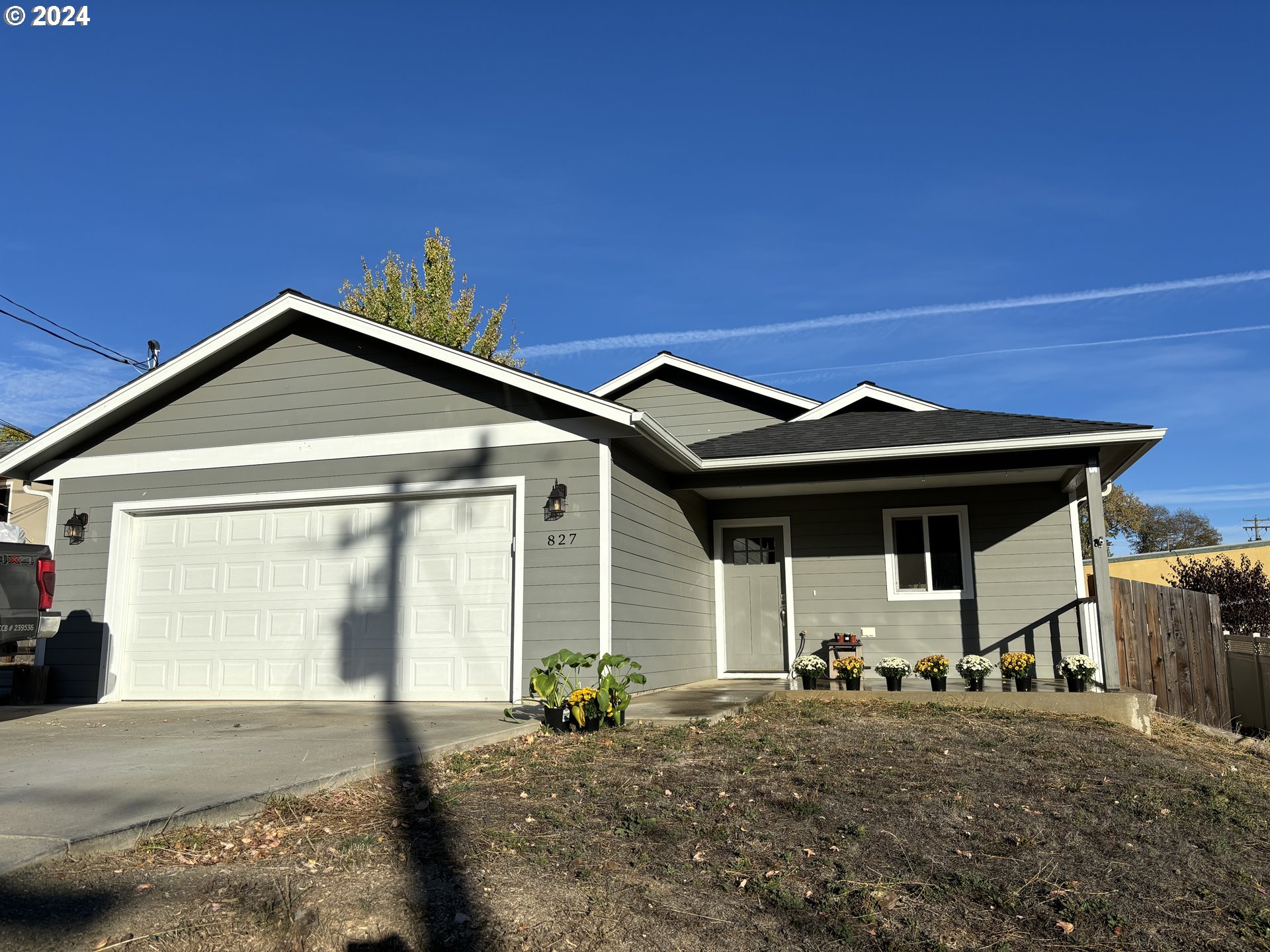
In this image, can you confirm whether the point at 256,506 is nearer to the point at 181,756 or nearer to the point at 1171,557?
the point at 181,756

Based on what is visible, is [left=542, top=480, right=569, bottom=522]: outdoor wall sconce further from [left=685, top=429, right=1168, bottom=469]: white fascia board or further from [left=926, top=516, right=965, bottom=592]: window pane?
[left=926, top=516, right=965, bottom=592]: window pane

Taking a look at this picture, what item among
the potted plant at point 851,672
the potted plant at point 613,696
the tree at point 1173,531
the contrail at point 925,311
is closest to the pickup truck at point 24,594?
the potted plant at point 613,696

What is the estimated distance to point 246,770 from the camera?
17.0 feet

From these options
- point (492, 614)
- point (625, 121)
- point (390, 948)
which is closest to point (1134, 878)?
point (390, 948)

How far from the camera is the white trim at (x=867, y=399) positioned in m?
13.2

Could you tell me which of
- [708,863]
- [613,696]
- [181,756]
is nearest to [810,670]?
[613,696]

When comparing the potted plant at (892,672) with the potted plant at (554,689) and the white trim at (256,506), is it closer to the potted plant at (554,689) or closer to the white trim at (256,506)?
the potted plant at (554,689)

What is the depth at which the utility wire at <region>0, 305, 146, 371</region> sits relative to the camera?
55.2 ft

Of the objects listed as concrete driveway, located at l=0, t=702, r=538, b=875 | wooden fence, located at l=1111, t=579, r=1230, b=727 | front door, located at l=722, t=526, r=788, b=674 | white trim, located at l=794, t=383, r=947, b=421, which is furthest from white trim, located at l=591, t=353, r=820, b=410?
concrete driveway, located at l=0, t=702, r=538, b=875

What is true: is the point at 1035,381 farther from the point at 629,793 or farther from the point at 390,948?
the point at 390,948

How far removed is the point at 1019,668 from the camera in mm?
8719

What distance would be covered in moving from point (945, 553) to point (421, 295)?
1681 centimetres

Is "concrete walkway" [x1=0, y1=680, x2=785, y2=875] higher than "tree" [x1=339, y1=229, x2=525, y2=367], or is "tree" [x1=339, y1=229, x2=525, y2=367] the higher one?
"tree" [x1=339, y1=229, x2=525, y2=367]

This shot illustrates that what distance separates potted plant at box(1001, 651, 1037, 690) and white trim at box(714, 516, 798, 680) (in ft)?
11.7
